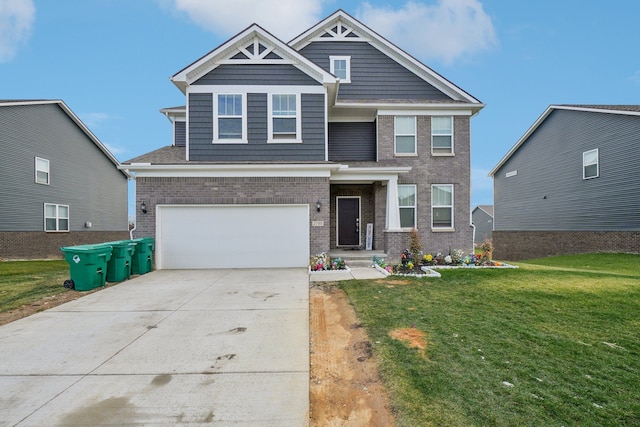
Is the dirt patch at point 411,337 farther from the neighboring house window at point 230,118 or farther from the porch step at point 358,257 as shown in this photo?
the neighboring house window at point 230,118

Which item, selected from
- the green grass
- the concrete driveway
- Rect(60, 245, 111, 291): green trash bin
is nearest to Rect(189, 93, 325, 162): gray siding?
Rect(60, 245, 111, 291): green trash bin

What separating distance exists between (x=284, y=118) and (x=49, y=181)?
575 inches

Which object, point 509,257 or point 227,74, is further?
point 509,257

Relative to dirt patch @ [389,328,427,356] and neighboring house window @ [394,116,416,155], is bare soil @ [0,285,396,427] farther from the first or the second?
neighboring house window @ [394,116,416,155]

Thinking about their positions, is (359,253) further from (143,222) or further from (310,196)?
(143,222)

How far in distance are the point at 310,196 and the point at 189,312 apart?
17.7 feet

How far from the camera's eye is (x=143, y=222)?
998cm

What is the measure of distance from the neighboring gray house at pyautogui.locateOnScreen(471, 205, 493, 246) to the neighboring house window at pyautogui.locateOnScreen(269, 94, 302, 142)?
27.5 m

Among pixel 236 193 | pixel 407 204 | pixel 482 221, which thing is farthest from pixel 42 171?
pixel 482 221

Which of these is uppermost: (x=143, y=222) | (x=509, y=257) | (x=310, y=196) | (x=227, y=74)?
(x=227, y=74)

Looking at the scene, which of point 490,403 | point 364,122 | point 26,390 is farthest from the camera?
point 364,122

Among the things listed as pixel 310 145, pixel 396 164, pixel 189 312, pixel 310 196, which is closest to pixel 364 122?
pixel 396 164

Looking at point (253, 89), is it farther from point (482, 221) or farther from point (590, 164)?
point (482, 221)

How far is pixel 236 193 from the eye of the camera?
Result: 33.0ft
